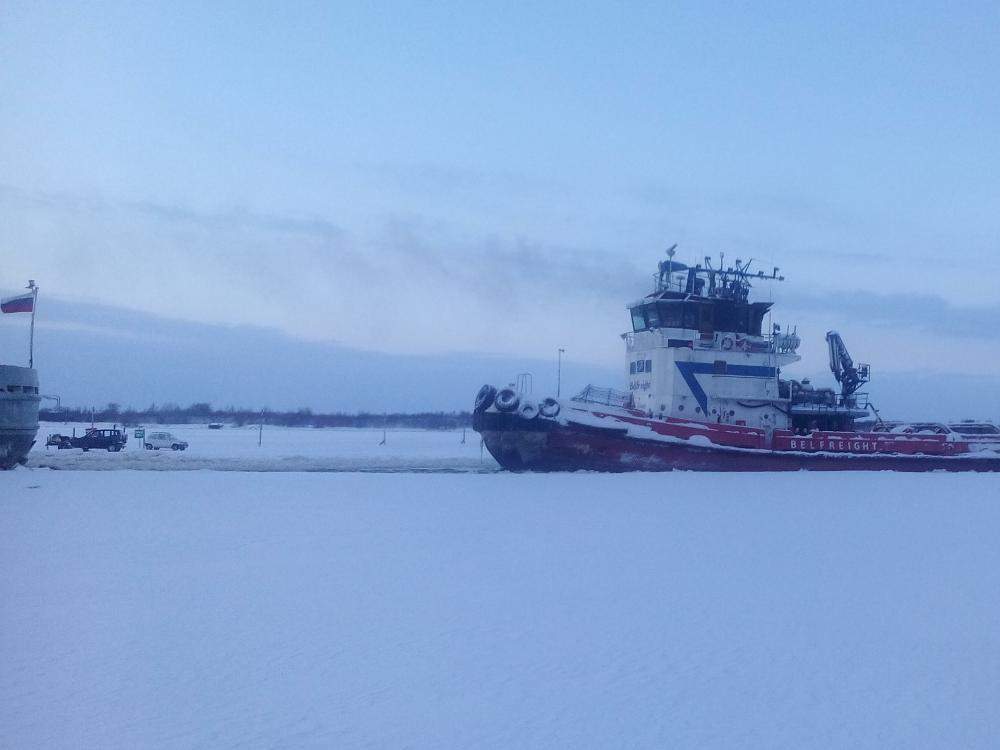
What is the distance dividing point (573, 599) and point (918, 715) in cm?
334

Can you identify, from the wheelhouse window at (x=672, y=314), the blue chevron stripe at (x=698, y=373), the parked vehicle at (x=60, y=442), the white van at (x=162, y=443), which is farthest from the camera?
the white van at (x=162, y=443)

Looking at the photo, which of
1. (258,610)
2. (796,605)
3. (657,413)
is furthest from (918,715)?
(657,413)

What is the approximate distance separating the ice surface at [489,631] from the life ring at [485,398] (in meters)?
9.81

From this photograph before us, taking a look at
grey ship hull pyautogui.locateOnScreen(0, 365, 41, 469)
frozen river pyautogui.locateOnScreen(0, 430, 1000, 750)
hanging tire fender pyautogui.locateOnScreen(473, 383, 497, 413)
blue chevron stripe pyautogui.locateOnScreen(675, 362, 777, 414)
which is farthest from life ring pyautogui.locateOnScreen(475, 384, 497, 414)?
grey ship hull pyautogui.locateOnScreen(0, 365, 41, 469)

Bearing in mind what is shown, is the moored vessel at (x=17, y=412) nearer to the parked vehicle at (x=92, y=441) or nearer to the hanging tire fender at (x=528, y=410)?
A: the parked vehicle at (x=92, y=441)

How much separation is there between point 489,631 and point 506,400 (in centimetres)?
1610

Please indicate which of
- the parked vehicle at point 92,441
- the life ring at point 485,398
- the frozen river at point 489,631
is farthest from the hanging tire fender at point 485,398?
the parked vehicle at point 92,441

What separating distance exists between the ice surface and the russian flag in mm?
11535

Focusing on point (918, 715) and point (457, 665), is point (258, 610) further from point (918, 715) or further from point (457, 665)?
point (918, 715)

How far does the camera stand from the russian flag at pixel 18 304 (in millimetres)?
23078

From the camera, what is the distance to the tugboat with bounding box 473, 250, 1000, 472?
22.9 meters

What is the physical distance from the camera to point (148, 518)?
502 inches

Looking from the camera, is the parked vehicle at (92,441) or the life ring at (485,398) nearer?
the life ring at (485,398)

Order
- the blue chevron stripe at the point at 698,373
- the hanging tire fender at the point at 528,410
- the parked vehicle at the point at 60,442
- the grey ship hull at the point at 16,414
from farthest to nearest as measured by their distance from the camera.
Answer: the parked vehicle at the point at 60,442
the blue chevron stripe at the point at 698,373
the hanging tire fender at the point at 528,410
the grey ship hull at the point at 16,414
